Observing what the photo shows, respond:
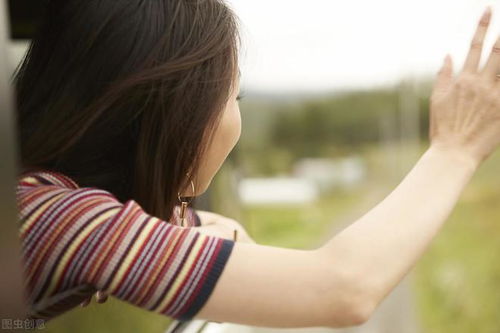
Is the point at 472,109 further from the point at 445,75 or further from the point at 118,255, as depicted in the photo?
Result: the point at 118,255

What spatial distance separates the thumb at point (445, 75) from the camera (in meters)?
0.98

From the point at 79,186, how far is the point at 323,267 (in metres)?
0.41

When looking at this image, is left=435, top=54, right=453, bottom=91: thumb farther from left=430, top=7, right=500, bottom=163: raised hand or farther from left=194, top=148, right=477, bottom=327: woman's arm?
left=194, top=148, right=477, bottom=327: woman's arm

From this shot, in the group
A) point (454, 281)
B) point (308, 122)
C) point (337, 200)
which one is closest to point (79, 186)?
point (454, 281)

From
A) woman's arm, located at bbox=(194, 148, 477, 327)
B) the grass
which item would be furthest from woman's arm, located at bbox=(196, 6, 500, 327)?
the grass

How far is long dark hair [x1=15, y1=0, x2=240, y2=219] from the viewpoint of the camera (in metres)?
0.91

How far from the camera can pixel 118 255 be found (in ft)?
2.39

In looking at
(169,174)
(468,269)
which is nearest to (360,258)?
(169,174)

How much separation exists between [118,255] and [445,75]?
24.6 inches

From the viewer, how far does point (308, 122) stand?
21.8 ft

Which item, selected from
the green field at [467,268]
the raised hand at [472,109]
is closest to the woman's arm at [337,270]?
the raised hand at [472,109]

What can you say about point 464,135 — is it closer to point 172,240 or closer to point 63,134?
point 172,240

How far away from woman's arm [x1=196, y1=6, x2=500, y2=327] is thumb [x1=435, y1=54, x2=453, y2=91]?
0.23 feet

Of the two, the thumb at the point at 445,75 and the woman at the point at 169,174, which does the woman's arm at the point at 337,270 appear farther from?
the thumb at the point at 445,75
